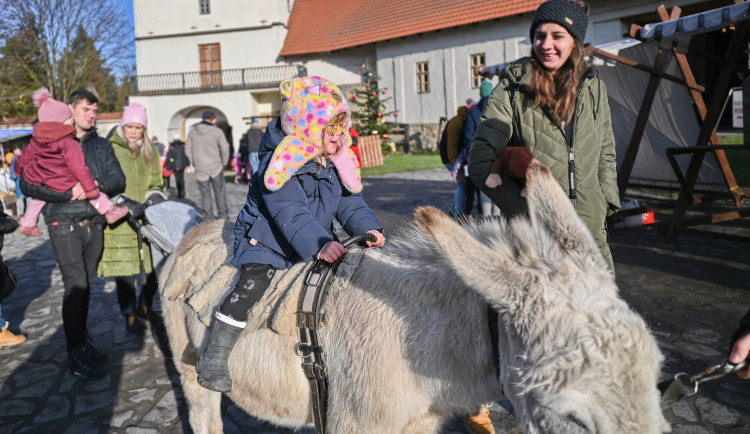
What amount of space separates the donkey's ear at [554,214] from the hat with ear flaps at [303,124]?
1180 mm

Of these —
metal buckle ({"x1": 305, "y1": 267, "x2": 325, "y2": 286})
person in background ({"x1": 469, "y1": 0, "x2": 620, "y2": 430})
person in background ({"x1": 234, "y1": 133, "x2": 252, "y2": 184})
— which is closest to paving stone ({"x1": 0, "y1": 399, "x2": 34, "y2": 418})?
metal buckle ({"x1": 305, "y1": 267, "x2": 325, "y2": 286})

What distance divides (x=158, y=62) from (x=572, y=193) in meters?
40.7

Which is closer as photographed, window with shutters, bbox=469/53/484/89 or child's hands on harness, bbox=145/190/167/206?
child's hands on harness, bbox=145/190/167/206

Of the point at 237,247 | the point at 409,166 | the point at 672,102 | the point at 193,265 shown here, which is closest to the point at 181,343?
the point at 193,265

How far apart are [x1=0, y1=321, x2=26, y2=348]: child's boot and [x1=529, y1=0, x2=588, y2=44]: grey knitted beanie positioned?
218 inches

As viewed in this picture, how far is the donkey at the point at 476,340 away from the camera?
1.48m

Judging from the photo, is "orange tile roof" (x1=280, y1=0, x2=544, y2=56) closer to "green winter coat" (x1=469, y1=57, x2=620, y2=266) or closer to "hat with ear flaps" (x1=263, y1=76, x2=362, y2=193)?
"green winter coat" (x1=469, y1=57, x2=620, y2=266)

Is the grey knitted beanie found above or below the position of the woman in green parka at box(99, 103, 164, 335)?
above

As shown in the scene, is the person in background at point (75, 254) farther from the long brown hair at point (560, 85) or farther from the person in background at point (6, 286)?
the long brown hair at point (560, 85)

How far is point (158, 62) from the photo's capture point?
38125 mm

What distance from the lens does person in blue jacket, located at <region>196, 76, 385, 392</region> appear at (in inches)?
97.3

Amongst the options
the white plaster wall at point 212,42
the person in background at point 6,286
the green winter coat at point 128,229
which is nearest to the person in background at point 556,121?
the green winter coat at point 128,229

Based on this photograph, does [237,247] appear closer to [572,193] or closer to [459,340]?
[459,340]

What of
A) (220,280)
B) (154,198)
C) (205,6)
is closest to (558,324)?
(220,280)
